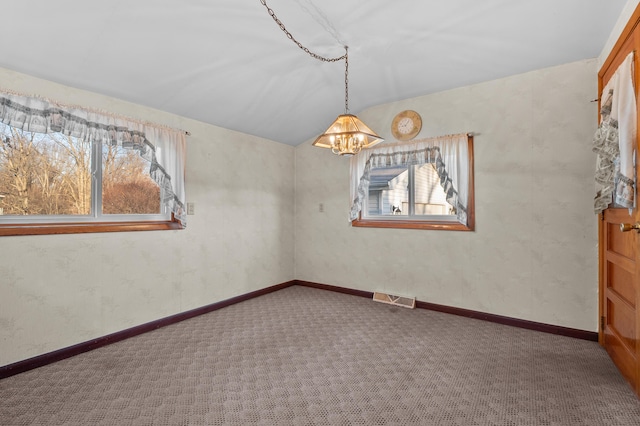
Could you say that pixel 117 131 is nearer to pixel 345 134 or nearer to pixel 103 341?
pixel 103 341

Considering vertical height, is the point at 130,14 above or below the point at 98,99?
above

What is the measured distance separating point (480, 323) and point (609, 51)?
2602 millimetres

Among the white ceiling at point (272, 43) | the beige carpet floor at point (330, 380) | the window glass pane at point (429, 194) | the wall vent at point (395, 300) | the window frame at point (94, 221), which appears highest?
the white ceiling at point (272, 43)

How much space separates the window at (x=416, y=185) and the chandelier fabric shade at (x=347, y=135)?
145cm

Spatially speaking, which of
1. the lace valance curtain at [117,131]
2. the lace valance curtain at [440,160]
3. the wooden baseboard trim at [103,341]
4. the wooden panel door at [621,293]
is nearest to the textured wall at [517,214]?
the lace valance curtain at [440,160]

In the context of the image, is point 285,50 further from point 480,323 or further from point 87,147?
point 480,323

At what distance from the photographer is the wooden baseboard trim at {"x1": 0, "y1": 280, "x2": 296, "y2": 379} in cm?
229

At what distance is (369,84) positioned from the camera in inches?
135

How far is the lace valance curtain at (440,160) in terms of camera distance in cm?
342

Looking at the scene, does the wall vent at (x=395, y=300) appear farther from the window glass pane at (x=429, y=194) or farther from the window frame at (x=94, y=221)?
the window frame at (x=94, y=221)

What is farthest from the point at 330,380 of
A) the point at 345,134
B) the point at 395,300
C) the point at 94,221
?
the point at 94,221

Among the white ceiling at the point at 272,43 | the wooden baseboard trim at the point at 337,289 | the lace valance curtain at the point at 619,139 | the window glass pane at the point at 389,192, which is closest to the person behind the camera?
the lace valance curtain at the point at 619,139

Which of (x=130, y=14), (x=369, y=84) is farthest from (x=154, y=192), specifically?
(x=369, y=84)

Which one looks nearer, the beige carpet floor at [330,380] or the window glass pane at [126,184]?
the beige carpet floor at [330,380]
